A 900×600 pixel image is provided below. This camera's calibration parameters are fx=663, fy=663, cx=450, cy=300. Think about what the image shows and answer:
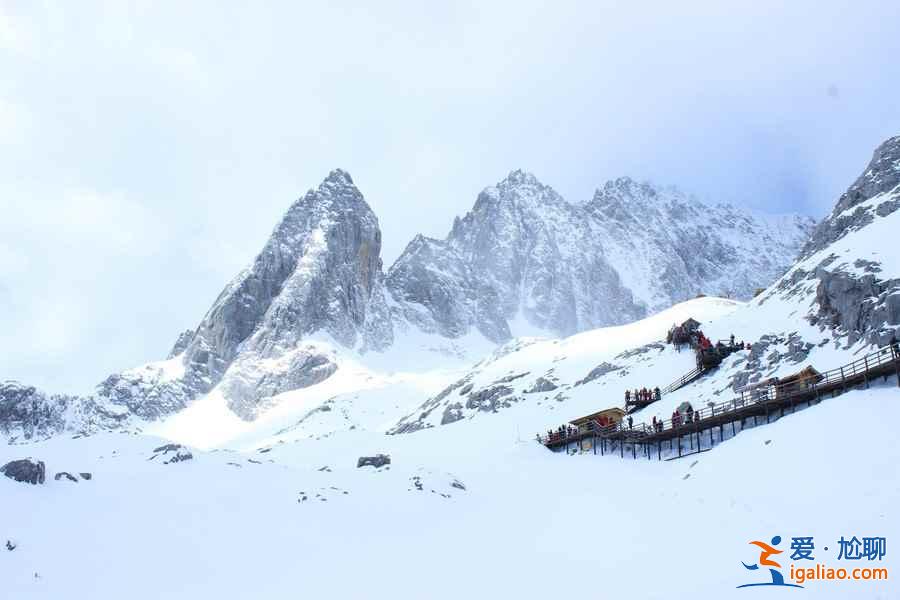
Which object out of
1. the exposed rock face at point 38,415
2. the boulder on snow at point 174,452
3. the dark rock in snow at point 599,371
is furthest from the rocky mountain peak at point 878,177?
the exposed rock face at point 38,415

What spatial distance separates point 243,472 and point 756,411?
27789mm

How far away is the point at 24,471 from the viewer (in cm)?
2383

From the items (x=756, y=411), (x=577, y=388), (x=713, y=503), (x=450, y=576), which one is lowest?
(x=450, y=576)

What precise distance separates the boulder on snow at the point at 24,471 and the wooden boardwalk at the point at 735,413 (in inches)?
1297

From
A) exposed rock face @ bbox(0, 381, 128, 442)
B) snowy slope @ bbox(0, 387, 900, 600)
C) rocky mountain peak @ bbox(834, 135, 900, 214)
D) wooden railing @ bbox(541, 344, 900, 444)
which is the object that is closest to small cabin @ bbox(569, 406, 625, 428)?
wooden railing @ bbox(541, 344, 900, 444)

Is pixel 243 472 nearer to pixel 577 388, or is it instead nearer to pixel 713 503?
pixel 713 503

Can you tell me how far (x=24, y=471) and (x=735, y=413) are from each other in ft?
114

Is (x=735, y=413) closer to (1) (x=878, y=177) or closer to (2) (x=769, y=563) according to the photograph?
(2) (x=769, y=563)

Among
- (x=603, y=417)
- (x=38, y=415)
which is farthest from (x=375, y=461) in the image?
(x=38, y=415)

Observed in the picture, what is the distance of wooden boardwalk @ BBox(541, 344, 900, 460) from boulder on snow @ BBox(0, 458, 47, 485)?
1297 inches

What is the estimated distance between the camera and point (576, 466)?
141 ft

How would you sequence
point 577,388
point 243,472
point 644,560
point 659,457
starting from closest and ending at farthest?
point 644,560 → point 243,472 → point 659,457 → point 577,388

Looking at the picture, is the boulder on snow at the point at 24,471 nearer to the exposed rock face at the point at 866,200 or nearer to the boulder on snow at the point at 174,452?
the boulder on snow at the point at 174,452

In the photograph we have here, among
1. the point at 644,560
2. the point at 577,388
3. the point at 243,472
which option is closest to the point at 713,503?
the point at 644,560
